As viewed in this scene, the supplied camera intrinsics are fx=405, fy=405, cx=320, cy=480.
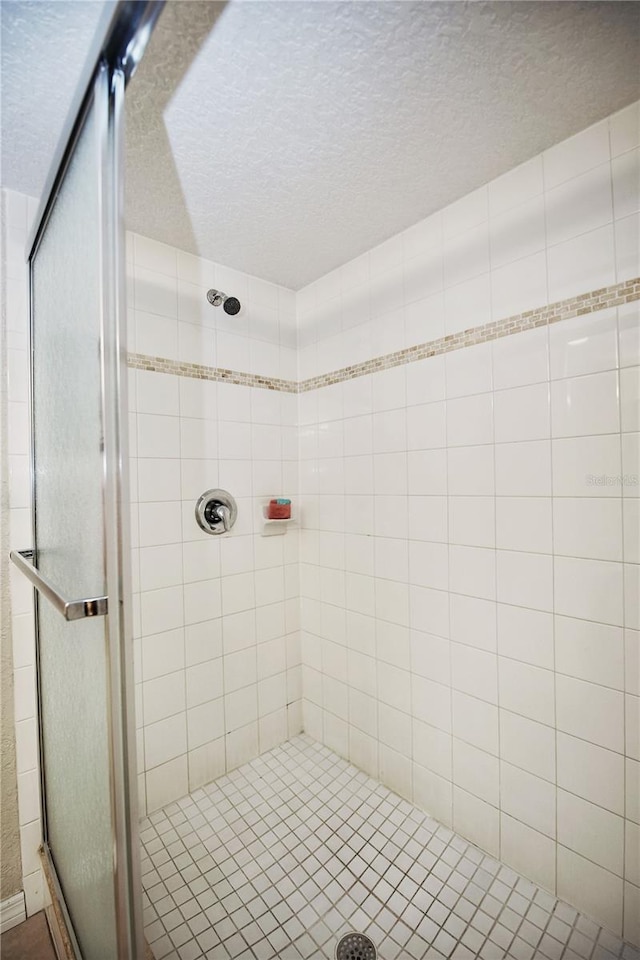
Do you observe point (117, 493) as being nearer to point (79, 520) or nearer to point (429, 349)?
point (79, 520)

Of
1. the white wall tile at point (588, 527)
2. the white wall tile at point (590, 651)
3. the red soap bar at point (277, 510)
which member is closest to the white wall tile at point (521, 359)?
the white wall tile at point (588, 527)

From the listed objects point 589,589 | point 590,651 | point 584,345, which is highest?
point 584,345

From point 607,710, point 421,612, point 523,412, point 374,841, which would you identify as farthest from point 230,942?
point 523,412

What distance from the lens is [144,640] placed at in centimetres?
162

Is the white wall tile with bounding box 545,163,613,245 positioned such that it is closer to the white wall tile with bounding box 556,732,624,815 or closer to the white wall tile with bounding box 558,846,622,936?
the white wall tile with bounding box 556,732,624,815

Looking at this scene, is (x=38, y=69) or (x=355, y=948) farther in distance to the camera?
(x=355, y=948)

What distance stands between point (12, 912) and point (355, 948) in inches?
42.9

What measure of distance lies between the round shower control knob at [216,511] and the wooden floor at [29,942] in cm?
134

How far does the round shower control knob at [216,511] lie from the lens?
5.83 ft

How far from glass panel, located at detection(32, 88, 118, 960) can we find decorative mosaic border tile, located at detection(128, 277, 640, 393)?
0.58 m

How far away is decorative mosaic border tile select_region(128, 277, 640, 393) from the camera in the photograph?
1149mm

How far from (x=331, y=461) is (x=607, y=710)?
1.35m

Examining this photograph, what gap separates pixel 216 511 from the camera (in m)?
1.82

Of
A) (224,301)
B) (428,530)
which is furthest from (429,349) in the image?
(224,301)
